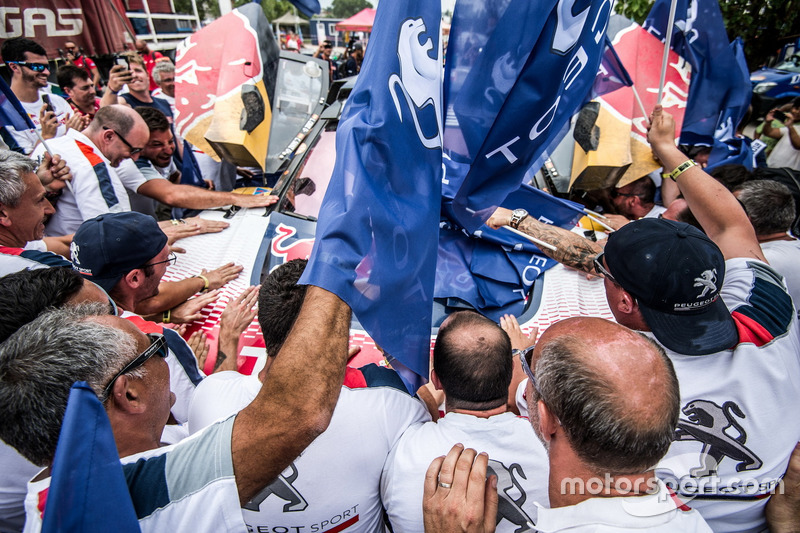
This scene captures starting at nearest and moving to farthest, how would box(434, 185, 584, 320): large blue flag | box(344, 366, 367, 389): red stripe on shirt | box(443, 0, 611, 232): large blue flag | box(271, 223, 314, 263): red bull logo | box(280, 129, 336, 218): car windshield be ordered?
box(344, 366, 367, 389): red stripe on shirt, box(443, 0, 611, 232): large blue flag, box(434, 185, 584, 320): large blue flag, box(271, 223, 314, 263): red bull logo, box(280, 129, 336, 218): car windshield

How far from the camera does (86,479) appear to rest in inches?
25.8

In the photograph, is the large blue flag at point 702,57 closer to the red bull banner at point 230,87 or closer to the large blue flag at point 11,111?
the red bull banner at point 230,87

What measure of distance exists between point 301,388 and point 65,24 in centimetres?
977

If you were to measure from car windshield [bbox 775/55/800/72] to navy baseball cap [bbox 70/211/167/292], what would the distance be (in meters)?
9.34

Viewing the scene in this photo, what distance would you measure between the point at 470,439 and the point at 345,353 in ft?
2.23

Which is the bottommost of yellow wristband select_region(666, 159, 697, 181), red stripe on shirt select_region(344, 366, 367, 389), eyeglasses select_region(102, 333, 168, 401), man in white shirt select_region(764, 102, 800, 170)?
man in white shirt select_region(764, 102, 800, 170)

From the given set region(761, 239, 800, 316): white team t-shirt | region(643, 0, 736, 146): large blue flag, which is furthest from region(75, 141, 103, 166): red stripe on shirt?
region(643, 0, 736, 146): large blue flag

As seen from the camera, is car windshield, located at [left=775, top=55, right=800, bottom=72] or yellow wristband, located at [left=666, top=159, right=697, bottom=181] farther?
car windshield, located at [left=775, top=55, right=800, bottom=72]

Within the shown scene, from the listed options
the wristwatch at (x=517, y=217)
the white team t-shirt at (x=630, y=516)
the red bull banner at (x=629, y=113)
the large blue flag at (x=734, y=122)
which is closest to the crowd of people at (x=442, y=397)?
the white team t-shirt at (x=630, y=516)

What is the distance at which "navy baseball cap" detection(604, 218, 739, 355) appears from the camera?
1.34 m

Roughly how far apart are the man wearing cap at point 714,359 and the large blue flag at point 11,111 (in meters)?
3.88

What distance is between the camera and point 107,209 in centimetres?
273

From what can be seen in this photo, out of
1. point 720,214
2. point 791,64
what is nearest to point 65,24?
point 720,214

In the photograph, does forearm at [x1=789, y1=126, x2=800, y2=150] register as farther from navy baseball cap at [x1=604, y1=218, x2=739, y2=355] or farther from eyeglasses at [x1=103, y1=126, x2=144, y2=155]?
eyeglasses at [x1=103, y1=126, x2=144, y2=155]
